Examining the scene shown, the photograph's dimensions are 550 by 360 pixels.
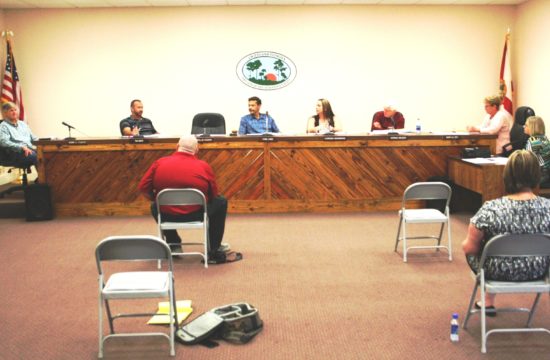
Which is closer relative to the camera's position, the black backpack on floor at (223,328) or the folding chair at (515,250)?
the folding chair at (515,250)

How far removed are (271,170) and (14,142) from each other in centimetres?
344

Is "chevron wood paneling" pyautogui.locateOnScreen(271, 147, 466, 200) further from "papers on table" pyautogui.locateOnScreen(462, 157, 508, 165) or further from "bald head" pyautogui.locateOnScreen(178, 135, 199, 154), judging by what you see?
"bald head" pyautogui.locateOnScreen(178, 135, 199, 154)

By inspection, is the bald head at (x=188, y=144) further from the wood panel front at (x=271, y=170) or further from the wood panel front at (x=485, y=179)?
the wood panel front at (x=485, y=179)

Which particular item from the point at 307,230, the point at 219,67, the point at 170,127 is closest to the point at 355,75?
the point at 219,67

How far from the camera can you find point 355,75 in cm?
973

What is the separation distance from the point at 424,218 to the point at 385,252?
26.0 inches

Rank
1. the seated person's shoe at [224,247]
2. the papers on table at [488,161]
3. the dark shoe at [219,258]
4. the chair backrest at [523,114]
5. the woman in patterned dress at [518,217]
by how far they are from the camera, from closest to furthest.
Answer: the woman in patterned dress at [518,217], the dark shoe at [219,258], the seated person's shoe at [224,247], the papers on table at [488,161], the chair backrest at [523,114]

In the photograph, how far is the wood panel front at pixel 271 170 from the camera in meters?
7.30

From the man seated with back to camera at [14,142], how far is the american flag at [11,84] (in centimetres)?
167

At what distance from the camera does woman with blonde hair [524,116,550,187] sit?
600cm

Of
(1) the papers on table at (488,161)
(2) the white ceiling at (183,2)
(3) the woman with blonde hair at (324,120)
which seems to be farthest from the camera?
(2) the white ceiling at (183,2)

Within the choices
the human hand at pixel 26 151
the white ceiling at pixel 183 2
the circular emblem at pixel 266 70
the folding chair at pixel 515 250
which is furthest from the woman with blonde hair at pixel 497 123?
the human hand at pixel 26 151

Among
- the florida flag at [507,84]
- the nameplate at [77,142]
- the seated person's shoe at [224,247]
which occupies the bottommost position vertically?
the seated person's shoe at [224,247]

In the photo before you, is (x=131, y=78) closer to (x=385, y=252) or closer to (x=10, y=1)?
(x=10, y=1)
